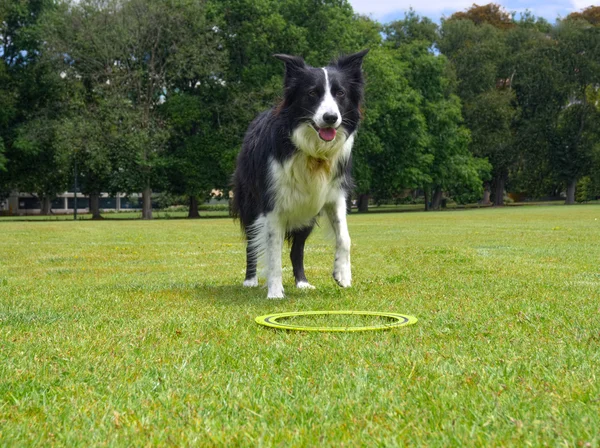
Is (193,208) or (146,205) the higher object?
(146,205)

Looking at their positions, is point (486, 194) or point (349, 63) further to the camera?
point (486, 194)

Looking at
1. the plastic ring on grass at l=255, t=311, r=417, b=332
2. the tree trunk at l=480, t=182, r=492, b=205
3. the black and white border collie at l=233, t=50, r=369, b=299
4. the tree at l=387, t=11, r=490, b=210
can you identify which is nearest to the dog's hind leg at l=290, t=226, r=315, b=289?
the black and white border collie at l=233, t=50, r=369, b=299

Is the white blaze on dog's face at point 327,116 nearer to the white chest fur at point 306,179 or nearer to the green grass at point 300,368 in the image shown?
the white chest fur at point 306,179

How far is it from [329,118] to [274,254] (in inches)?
62.0

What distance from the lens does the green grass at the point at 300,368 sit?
2.72 m

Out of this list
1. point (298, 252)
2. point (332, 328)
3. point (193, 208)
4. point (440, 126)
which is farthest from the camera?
point (440, 126)

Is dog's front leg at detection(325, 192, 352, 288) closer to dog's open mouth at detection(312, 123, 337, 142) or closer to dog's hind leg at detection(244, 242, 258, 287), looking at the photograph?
dog's open mouth at detection(312, 123, 337, 142)

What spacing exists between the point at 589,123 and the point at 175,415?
2494 inches

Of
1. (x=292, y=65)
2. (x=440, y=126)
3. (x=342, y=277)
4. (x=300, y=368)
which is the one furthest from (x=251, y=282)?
(x=440, y=126)

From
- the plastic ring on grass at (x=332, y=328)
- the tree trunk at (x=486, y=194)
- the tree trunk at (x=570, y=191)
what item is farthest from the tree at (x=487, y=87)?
the plastic ring on grass at (x=332, y=328)

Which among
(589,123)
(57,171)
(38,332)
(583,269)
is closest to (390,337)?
(38,332)

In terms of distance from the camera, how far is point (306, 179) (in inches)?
270

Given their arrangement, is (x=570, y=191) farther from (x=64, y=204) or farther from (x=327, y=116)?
(x=64, y=204)

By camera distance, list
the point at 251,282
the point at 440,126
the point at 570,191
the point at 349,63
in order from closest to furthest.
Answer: the point at 349,63
the point at 251,282
the point at 440,126
the point at 570,191
